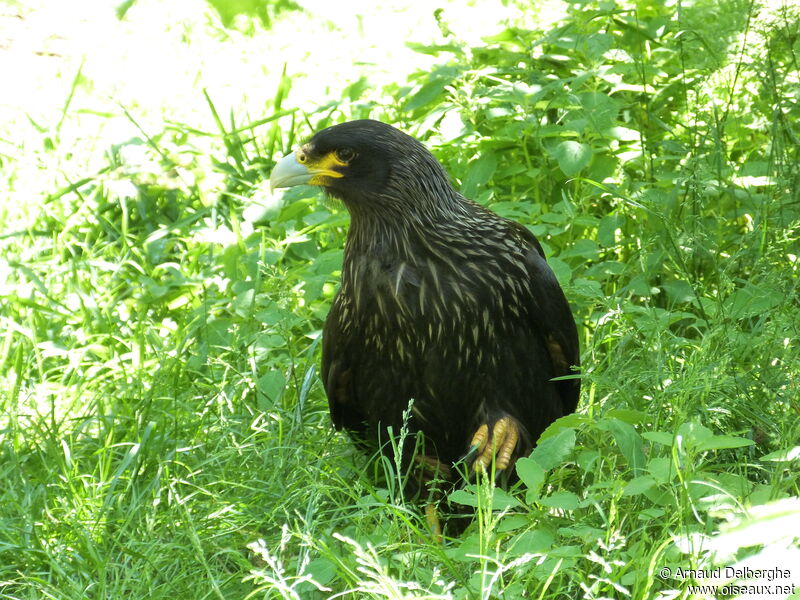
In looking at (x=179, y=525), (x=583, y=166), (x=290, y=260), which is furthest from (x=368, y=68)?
(x=179, y=525)

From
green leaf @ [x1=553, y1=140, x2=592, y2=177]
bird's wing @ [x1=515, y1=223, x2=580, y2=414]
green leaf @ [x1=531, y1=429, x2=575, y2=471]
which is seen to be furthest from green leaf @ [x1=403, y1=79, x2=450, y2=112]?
green leaf @ [x1=531, y1=429, x2=575, y2=471]

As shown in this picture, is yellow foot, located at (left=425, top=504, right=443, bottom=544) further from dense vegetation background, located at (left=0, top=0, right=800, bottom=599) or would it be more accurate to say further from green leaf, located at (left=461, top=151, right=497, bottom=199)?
green leaf, located at (left=461, top=151, right=497, bottom=199)

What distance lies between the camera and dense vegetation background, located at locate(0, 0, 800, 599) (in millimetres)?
2387

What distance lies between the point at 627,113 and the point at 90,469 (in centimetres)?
267

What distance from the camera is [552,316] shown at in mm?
3088

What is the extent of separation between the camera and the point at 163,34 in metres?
6.75

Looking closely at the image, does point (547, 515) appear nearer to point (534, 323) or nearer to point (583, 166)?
point (534, 323)

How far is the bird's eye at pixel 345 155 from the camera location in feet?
10.4

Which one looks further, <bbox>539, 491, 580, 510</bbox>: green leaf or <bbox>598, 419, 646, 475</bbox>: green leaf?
<bbox>598, 419, 646, 475</bbox>: green leaf

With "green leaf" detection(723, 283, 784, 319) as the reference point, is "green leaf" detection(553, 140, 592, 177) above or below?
above

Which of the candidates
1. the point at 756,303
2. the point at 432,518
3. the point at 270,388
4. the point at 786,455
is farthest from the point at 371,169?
the point at 786,455

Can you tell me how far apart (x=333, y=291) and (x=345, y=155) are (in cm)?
103

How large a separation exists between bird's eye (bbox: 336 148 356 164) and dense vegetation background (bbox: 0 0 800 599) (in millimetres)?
497

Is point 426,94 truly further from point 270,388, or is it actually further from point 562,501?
point 562,501
